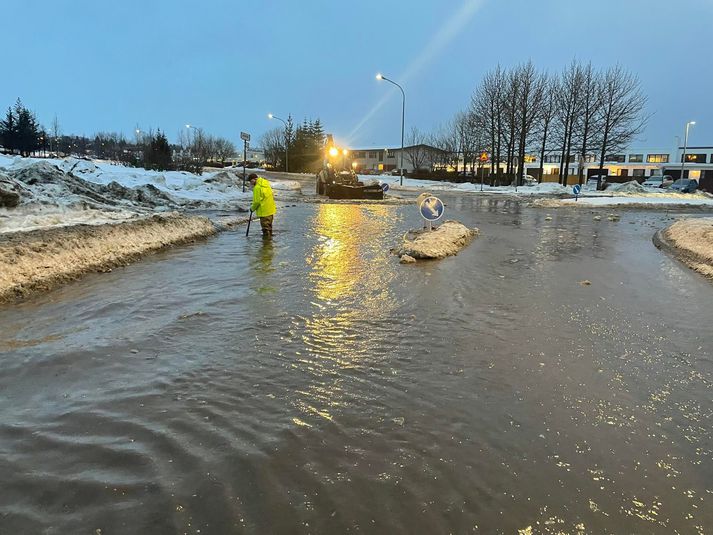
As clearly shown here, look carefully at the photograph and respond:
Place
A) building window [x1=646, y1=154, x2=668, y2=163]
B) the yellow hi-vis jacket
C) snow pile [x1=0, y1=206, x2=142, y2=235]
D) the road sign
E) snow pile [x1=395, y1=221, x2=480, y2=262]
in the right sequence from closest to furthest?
1. snow pile [x1=0, y1=206, x2=142, y2=235]
2. snow pile [x1=395, y1=221, x2=480, y2=262]
3. the road sign
4. the yellow hi-vis jacket
5. building window [x1=646, y1=154, x2=668, y2=163]

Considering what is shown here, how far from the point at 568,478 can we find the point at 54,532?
9.28ft

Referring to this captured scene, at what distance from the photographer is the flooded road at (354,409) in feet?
8.96

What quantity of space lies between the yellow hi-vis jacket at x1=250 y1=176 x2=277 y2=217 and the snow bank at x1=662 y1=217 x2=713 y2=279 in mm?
9522

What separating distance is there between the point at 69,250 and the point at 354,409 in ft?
22.0

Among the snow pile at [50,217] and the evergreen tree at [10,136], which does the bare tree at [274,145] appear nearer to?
the evergreen tree at [10,136]

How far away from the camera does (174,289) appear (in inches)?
294

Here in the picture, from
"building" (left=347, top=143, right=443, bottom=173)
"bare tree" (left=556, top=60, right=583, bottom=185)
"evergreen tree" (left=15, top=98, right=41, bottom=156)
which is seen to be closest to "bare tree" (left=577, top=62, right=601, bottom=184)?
"bare tree" (left=556, top=60, right=583, bottom=185)

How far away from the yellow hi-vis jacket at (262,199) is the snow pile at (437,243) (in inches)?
144

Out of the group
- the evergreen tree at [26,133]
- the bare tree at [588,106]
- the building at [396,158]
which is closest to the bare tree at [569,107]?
the bare tree at [588,106]

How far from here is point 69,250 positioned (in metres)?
8.34

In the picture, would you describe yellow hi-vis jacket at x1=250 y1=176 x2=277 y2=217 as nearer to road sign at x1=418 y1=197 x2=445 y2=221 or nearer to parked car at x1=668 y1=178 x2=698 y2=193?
road sign at x1=418 y1=197 x2=445 y2=221

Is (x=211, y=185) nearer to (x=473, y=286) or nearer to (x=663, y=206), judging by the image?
(x=473, y=286)

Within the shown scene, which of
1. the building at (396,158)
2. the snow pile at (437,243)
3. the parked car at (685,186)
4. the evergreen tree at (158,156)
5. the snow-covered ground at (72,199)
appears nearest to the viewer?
the snow pile at (437,243)

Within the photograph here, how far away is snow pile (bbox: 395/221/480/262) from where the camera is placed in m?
10.3
